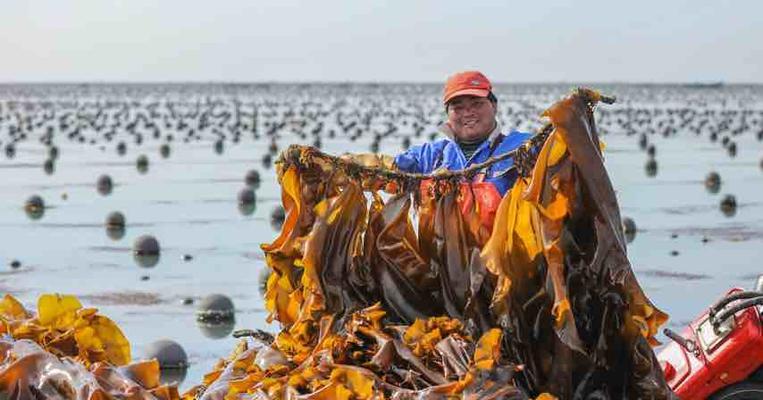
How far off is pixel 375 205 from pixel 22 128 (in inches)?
2237

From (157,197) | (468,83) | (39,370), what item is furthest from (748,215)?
(39,370)

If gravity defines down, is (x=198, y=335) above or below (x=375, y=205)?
below

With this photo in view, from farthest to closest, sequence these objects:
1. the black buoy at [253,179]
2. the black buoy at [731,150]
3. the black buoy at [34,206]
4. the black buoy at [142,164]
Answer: the black buoy at [731,150]
the black buoy at [142,164]
the black buoy at [253,179]
the black buoy at [34,206]

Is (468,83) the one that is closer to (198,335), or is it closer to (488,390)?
(488,390)

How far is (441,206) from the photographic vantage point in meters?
5.84

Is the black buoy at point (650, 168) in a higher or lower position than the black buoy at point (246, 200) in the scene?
higher

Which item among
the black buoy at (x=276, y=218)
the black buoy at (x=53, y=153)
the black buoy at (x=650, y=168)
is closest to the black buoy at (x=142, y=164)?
the black buoy at (x=53, y=153)

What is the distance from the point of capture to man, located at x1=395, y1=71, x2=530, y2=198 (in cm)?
628

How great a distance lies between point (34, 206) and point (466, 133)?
20.3 metres

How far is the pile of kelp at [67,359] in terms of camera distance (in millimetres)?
5273

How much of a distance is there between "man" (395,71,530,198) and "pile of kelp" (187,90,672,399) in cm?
50

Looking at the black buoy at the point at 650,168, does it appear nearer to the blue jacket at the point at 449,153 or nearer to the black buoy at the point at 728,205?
the black buoy at the point at 728,205

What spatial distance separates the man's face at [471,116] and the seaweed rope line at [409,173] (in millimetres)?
471

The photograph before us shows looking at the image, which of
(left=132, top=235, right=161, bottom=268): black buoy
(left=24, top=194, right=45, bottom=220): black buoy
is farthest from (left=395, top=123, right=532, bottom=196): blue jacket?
(left=24, top=194, right=45, bottom=220): black buoy
